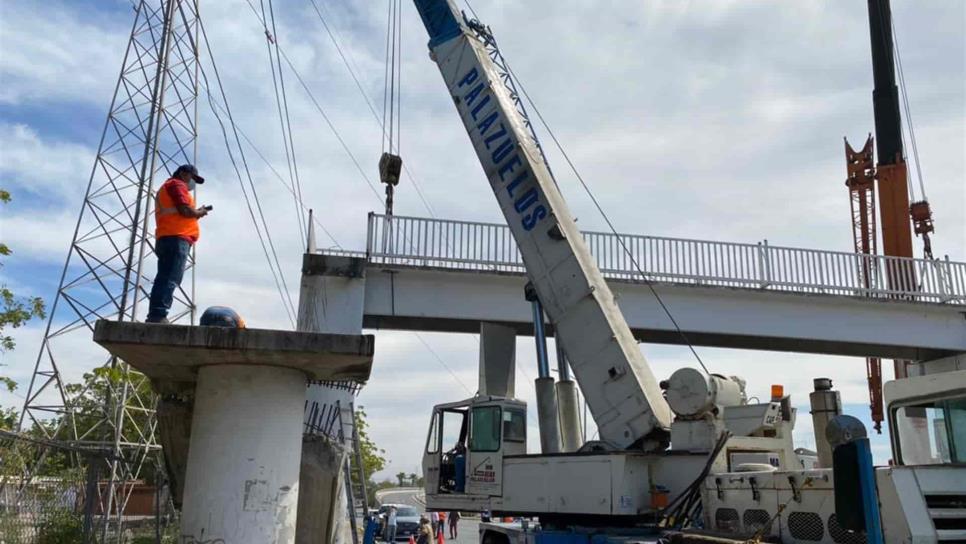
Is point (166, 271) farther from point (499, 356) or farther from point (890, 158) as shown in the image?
point (890, 158)

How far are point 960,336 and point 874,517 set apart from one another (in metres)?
20.5

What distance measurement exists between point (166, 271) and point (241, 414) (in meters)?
1.82

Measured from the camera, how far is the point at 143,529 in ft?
70.9

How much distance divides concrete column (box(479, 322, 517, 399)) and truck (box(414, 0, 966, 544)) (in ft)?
19.0

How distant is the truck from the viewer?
725cm

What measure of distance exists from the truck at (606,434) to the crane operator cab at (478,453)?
0.02 meters

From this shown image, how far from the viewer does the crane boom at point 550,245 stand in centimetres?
1103

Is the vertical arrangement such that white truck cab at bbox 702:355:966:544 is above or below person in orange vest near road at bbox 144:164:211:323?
below

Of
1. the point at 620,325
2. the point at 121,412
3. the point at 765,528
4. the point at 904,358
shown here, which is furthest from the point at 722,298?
the point at 121,412

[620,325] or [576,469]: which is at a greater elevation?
[620,325]

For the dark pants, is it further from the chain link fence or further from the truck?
the truck

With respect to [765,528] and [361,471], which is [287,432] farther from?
[361,471]

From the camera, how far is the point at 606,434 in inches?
437

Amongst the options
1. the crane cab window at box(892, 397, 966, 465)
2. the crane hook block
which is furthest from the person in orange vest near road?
the crane hook block
